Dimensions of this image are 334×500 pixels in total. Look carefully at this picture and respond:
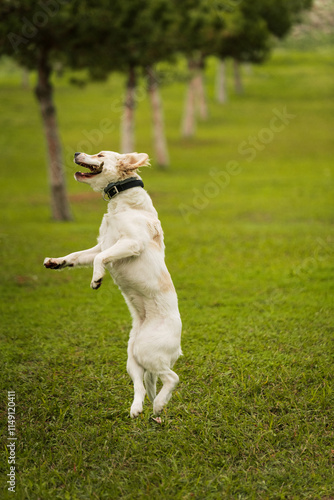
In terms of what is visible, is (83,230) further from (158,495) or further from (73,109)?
(73,109)

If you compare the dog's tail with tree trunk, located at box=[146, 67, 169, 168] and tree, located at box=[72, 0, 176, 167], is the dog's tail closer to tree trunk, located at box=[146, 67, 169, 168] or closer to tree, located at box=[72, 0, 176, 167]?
tree, located at box=[72, 0, 176, 167]

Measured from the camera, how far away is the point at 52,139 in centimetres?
1591

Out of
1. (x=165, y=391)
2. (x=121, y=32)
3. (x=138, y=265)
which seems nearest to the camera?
(x=165, y=391)

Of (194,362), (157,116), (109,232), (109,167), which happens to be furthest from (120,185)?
(157,116)

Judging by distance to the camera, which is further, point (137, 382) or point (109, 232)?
point (109, 232)

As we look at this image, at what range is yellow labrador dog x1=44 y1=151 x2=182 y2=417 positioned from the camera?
4570mm

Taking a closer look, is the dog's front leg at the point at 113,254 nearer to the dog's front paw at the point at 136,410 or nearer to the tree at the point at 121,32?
the dog's front paw at the point at 136,410

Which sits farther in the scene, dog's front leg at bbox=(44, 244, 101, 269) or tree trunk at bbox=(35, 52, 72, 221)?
tree trunk at bbox=(35, 52, 72, 221)

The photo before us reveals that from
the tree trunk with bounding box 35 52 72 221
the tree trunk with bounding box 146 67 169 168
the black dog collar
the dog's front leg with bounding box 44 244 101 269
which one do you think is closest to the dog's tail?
the dog's front leg with bounding box 44 244 101 269

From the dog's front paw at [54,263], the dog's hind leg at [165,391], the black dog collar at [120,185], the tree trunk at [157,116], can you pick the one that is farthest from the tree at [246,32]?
the dog's hind leg at [165,391]

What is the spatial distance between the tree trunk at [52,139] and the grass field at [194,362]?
641mm

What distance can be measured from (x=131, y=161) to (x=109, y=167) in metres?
0.19

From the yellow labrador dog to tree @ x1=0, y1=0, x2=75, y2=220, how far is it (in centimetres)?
990

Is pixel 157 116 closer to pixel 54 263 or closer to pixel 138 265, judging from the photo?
pixel 54 263
